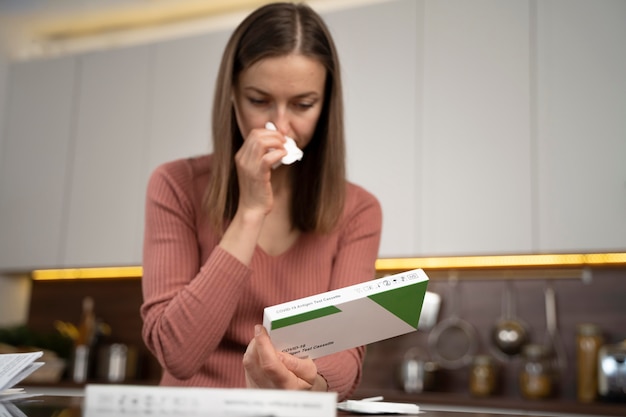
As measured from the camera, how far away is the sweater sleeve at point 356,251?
1263 mm

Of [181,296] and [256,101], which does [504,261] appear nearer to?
[256,101]

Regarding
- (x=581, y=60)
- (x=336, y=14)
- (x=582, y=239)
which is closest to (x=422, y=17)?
(x=336, y=14)

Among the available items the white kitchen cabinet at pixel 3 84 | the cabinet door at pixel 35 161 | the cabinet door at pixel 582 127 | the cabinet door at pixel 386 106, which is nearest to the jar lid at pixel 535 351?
the cabinet door at pixel 582 127

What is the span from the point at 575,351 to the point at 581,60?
40.5 inches

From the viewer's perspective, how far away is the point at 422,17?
9.46ft

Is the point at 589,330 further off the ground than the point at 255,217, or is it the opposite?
the point at 255,217

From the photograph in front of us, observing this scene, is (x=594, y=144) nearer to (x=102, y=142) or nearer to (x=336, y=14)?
(x=336, y=14)

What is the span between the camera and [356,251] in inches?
55.5

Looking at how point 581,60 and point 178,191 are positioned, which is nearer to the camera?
point 178,191

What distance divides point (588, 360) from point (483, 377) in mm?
359

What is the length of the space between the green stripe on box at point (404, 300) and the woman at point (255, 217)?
8.8 inches

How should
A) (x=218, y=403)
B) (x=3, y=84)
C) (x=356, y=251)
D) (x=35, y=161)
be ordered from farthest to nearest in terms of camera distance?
(x=3, y=84)
(x=35, y=161)
(x=356, y=251)
(x=218, y=403)

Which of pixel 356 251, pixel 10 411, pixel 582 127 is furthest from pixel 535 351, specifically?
pixel 10 411

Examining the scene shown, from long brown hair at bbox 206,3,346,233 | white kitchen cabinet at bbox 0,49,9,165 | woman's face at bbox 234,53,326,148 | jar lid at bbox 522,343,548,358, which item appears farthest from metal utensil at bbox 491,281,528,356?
white kitchen cabinet at bbox 0,49,9,165
